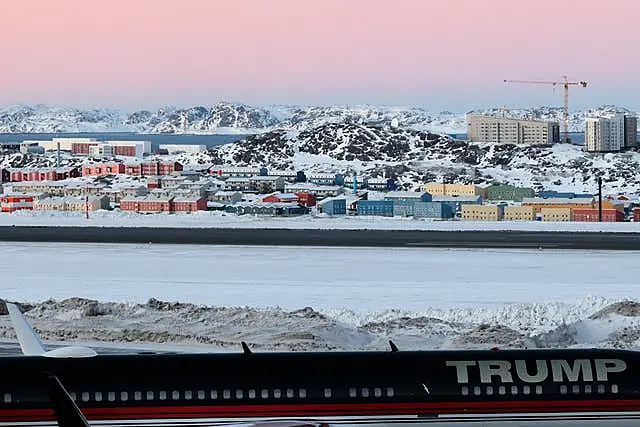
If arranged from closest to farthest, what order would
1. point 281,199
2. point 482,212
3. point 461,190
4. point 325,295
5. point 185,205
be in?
point 325,295, point 482,212, point 185,205, point 281,199, point 461,190

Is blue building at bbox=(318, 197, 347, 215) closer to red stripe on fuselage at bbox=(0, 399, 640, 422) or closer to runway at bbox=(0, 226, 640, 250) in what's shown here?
runway at bbox=(0, 226, 640, 250)

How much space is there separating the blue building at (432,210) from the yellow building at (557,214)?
12759mm

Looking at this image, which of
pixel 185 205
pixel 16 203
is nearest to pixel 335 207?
pixel 185 205

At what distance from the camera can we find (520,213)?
120 meters

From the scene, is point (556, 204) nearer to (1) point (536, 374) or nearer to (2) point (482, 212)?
(2) point (482, 212)

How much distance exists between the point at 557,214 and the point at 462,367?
101 m

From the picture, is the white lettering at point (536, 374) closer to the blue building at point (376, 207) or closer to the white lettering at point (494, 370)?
the white lettering at point (494, 370)

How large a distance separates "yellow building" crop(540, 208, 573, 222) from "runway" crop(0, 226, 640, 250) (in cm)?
3454

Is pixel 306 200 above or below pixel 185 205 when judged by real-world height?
below

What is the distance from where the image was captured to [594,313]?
43.0m

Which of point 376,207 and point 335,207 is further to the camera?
point 376,207

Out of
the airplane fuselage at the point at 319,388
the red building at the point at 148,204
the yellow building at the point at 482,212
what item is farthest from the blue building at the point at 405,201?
the airplane fuselage at the point at 319,388

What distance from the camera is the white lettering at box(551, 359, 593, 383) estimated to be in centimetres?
1970

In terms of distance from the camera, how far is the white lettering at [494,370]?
64.4 feet
